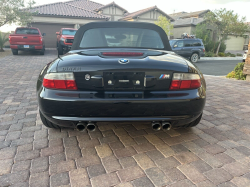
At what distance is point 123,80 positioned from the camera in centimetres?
205

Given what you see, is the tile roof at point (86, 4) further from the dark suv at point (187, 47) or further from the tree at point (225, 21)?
the dark suv at point (187, 47)

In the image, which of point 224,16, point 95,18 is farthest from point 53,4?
point 224,16

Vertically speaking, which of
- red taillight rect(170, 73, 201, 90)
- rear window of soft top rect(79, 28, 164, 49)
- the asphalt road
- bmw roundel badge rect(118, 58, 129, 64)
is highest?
rear window of soft top rect(79, 28, 164, 49)

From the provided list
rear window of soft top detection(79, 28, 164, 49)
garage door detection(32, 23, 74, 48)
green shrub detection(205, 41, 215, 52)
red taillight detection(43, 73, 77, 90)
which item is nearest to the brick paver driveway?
red taillight detection(43, 73, 77, 90)

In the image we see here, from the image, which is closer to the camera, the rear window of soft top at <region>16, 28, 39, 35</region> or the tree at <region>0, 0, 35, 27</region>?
the rear window of soft top at <region>16, 28, 39, 35</region>

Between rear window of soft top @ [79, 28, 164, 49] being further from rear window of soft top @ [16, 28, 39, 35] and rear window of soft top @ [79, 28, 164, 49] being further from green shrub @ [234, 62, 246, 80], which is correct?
rear window of soft top @ [16, 28, 39, 35]

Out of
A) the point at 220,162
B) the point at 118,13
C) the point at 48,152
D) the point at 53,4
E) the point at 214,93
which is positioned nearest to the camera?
the point at 220,162

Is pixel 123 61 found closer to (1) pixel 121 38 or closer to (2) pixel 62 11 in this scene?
(1) pixel 121 38

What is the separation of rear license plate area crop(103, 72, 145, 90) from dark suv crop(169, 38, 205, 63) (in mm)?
12672

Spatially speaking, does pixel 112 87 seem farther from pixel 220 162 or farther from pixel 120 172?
pixel 220 162

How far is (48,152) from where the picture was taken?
231cm

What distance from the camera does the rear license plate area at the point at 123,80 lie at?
2039 mm

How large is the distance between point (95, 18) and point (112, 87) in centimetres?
2138

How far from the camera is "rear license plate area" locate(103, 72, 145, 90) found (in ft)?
→ 6.69
